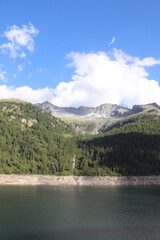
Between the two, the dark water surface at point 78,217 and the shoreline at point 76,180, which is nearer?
the dark water surface at point 78,217

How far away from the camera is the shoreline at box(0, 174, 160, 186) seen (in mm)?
157250

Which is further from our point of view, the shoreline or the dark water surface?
the shoreline

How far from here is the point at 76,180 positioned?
535 ft

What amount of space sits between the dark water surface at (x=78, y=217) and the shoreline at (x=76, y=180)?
47040 mm

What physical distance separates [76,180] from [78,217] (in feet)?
290

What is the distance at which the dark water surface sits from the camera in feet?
193

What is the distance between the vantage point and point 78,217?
75.3 m

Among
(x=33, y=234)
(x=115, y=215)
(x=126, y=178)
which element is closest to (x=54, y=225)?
(x=33, y=234)

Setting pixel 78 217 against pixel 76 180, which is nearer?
pixel 78 217

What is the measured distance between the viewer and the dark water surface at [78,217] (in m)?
58.8

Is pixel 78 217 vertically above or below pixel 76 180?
below

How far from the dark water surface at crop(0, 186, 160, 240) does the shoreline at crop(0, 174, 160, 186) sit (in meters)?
47.0

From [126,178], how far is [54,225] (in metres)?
105

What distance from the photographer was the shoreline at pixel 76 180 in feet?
516
